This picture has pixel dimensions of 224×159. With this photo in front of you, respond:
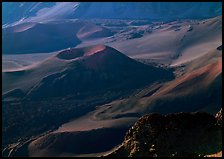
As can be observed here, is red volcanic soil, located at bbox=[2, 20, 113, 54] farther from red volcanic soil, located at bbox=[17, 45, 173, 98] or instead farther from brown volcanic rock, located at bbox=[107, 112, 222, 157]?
brown volcanic rock, located at bbox=[107, 112, 222, 157]

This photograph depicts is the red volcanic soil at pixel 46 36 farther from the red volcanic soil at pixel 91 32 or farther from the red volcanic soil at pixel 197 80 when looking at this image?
the red volcanic soil at pixel 197 80

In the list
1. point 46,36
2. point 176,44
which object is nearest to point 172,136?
point 176,44

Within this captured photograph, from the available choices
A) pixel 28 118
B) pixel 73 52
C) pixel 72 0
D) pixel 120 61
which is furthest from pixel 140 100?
pixel 72 0

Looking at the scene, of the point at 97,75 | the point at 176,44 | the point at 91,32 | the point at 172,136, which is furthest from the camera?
the point at 91,32

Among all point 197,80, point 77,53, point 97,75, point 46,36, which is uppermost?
point 46,36

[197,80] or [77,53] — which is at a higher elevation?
[77,53]

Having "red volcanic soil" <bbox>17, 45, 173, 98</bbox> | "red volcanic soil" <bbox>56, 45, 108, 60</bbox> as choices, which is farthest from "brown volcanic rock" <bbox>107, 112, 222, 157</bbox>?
"red volcanic soil" <bbox>56, 45, 108, 60</bbox>

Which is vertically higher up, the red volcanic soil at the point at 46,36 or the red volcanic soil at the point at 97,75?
the red volcanic soil at the point at 46,36

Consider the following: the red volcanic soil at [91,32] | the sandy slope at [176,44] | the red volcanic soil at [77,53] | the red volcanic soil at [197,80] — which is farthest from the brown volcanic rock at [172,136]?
the red volcanic soil at [91,32]

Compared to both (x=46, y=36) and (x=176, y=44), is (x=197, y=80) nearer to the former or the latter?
(x=176, y=44)

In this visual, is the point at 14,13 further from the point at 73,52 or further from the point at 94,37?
the point at 73,52
